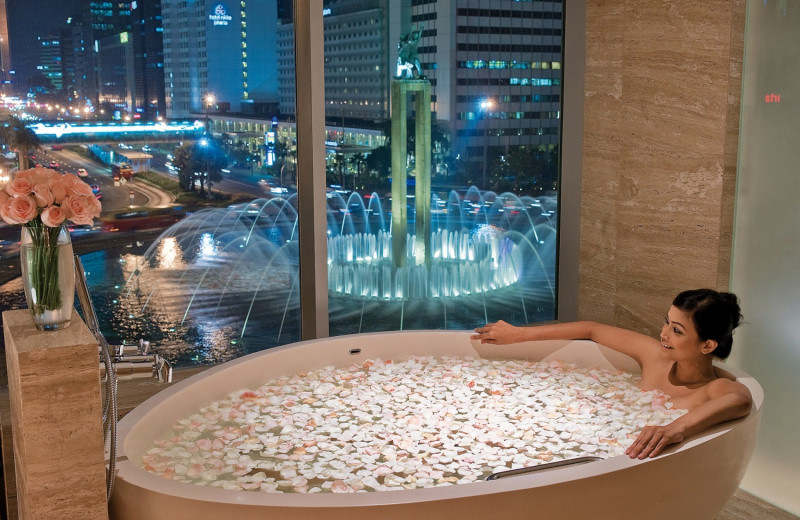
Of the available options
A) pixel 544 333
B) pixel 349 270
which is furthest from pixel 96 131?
pixel 349 270

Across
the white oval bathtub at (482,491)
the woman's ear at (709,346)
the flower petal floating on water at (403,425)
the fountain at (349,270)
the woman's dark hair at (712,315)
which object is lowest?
the fountain at (349,270)

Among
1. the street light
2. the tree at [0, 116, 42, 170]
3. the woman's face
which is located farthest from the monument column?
the woman's face

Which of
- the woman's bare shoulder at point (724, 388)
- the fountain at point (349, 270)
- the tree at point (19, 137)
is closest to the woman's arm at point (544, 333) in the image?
the woman's bare shoulder at point (724, 388)

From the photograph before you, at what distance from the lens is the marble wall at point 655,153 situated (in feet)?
11.5

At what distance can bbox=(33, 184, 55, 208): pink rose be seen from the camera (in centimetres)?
188

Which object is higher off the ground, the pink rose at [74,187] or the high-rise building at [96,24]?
the high-rise building at [96,24]

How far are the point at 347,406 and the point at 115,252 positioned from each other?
8400 mm

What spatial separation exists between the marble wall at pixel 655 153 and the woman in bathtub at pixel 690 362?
0.80m

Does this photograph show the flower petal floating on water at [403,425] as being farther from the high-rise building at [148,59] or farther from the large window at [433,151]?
the high-rise building at [148,59]

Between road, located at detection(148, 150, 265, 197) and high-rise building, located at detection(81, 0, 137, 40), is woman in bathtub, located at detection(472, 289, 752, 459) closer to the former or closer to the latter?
high-rise building, located at detection(81, 0, 137, 40)

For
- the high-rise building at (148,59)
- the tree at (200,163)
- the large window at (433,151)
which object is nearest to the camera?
the high-rise building at (148,59)

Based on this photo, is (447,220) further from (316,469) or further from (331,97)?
(316,469)

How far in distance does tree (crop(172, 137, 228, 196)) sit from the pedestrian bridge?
1.02m

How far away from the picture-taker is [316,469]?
2328mm
